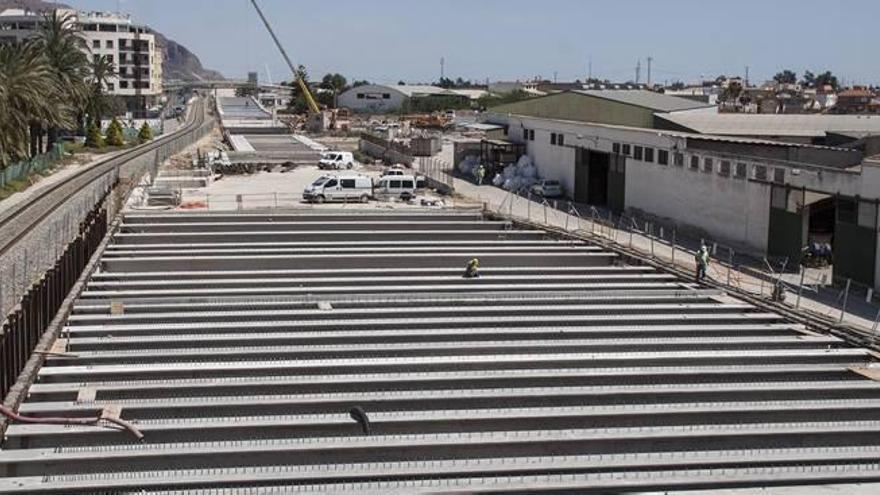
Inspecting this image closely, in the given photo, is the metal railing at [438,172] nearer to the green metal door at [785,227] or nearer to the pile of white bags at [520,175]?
the pile of white bags at [520,175]

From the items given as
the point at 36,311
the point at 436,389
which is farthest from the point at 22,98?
the point at 436,389

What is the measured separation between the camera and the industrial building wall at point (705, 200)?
34594 mm

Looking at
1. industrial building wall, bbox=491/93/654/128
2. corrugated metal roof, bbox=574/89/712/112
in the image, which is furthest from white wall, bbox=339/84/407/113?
corrugated metal roof, bbox=574/89/712/112

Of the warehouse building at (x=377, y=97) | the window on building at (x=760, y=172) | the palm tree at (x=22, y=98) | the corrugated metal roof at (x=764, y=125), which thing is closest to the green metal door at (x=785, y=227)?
the window on building at (x=760, y=172)

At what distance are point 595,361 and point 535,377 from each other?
151cm

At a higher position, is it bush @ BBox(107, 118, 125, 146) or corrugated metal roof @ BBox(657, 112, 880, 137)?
corrugated metal roof @ BBox(657, 112, 880, 137)

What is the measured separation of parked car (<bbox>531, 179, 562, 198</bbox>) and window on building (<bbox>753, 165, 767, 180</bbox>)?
17.1 metres

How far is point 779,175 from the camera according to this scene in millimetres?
32938

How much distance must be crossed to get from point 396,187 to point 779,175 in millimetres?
18135

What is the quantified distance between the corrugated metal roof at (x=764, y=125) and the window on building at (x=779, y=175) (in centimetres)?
1138

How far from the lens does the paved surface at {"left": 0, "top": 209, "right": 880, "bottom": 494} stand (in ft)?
43.9

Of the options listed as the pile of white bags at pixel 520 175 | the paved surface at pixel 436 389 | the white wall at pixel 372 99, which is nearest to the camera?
the paved surface at pixel 436 389

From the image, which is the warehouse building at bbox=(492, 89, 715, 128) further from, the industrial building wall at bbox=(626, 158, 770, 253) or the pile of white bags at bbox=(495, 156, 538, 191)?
the industrial building wall at bbox=(626, 158, 770, 253)

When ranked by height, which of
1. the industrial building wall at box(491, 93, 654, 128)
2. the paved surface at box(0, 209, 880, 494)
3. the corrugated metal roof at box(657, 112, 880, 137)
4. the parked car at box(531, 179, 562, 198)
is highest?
the industrial building wall at box(491, 93, 654, 128)
